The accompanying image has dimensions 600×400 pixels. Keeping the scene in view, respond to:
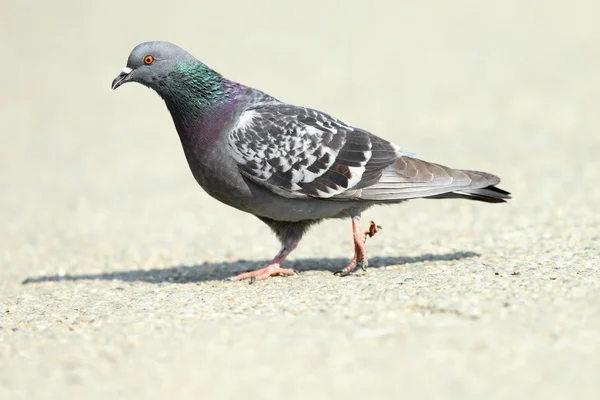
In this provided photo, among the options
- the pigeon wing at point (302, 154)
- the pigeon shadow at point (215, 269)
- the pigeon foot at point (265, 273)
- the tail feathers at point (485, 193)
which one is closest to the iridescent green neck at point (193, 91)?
the pigeon wing at point (302, 154)

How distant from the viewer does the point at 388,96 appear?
1769 centimetres

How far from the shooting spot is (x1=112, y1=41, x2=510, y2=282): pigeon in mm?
7293

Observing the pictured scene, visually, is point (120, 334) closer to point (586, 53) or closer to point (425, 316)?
point (425, 316)

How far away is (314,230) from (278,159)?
3.36 meters

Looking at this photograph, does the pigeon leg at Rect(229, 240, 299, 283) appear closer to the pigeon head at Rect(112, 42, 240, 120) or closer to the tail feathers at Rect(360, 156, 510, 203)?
the tail feathers at Rect(360, 156, 510, 203)

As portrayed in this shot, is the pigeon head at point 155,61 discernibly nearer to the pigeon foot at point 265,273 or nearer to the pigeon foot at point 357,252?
the pigeon foot at point 265,273

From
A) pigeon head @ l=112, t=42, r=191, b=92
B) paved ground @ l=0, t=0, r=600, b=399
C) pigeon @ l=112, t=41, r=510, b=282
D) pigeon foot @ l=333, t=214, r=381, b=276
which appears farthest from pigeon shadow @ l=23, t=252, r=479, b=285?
pigeon head @ l=112, t=42, r=191, b=92

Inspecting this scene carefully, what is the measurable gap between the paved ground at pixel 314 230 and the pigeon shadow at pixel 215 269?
0.06m

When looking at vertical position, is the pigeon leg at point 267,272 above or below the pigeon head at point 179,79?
below

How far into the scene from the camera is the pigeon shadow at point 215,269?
319 inches

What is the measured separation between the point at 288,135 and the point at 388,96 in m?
10.5

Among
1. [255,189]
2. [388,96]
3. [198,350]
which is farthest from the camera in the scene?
[388,96]

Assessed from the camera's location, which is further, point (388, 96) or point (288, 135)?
point (388, 96)

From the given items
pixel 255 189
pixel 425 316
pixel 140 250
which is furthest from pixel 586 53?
pixel 425 316
